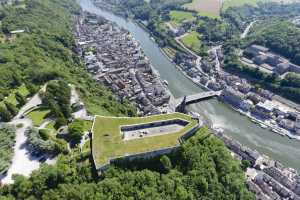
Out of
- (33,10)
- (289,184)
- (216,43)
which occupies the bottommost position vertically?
(289,184)

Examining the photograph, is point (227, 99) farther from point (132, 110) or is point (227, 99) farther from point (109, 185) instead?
point (109, 185)

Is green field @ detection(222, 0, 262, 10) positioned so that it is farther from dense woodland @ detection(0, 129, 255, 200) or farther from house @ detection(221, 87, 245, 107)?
dense woodland @ detection(0, 129, 255, 200)

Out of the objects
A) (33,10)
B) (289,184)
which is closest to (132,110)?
(289,184)

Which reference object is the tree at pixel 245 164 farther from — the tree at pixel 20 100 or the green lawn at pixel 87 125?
the tree at pixel 20 100

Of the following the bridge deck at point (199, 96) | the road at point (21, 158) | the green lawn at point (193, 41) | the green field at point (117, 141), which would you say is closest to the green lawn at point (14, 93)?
the road at point (21, 158)

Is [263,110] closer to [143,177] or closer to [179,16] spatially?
[143,177]

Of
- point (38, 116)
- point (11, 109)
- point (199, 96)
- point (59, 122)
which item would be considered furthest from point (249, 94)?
point (11, 109)
